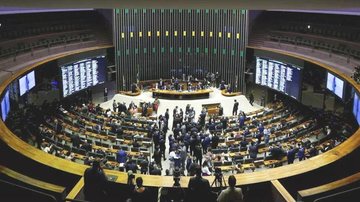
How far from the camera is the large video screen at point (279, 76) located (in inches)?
813

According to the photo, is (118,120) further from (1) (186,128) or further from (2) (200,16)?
(2) (200,16)

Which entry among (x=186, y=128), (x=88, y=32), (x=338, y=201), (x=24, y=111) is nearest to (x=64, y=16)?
(x=88, y=32)

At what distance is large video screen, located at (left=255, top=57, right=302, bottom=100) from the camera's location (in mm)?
→ 20656

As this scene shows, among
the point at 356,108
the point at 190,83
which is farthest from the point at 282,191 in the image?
the point at 190,83

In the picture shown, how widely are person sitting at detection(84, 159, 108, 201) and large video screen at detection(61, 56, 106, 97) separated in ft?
51.1

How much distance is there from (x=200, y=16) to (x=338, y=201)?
23073mm

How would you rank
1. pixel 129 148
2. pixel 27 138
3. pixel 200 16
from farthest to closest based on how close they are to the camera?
pixel 200 16, pixel 129 148, pixel 27 138

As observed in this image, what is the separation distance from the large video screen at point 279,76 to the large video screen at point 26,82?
1273 cm

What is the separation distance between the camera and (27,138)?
47.2 ft

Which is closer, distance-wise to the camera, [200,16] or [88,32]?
[88,32]

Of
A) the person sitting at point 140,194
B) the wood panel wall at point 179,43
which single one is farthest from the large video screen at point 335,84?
the person sitting at point 140,194

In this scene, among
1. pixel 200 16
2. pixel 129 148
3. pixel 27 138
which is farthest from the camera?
pixel 200 16

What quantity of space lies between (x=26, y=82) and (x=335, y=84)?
42.1 ft

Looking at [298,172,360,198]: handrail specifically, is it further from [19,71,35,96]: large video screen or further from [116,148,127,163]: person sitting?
[19,71,35,96]: large video screen
